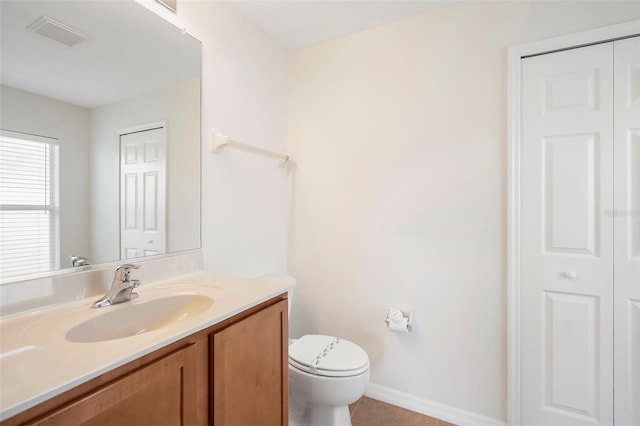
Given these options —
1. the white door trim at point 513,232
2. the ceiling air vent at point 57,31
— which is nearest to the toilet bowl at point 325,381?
the white door trim at point 513,232

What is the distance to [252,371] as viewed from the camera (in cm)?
102

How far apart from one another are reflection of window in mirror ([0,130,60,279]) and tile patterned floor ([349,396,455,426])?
65.5 inches

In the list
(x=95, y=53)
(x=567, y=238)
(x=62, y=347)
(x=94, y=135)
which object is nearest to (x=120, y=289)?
(x=62, y=347)

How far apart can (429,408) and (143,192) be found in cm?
191

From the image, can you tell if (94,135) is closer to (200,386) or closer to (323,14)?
(200,386)

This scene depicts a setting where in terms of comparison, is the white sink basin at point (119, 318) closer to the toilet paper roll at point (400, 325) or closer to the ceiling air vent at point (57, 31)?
the ceiling air vent at point (57, 31)

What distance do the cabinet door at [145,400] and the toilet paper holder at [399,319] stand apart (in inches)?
46.7

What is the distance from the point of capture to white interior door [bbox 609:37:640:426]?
134 cm

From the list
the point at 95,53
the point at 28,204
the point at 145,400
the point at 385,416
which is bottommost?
the point at 385,416

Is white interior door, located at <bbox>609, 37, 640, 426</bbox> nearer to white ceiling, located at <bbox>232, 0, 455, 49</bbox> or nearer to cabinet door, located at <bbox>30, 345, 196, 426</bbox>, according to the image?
white ceiling, located at <bbox>232, 0, 455, 49</bbox>

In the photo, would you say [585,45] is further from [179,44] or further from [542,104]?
[179,44]

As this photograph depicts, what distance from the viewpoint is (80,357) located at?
0.66m

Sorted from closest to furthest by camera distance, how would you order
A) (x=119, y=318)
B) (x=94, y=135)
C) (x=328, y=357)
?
(x=119, y=318)
(x=94, y=135)
(x=328, y=357)

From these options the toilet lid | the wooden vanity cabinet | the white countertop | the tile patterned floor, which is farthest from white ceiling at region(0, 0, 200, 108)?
the tile patterned floor
